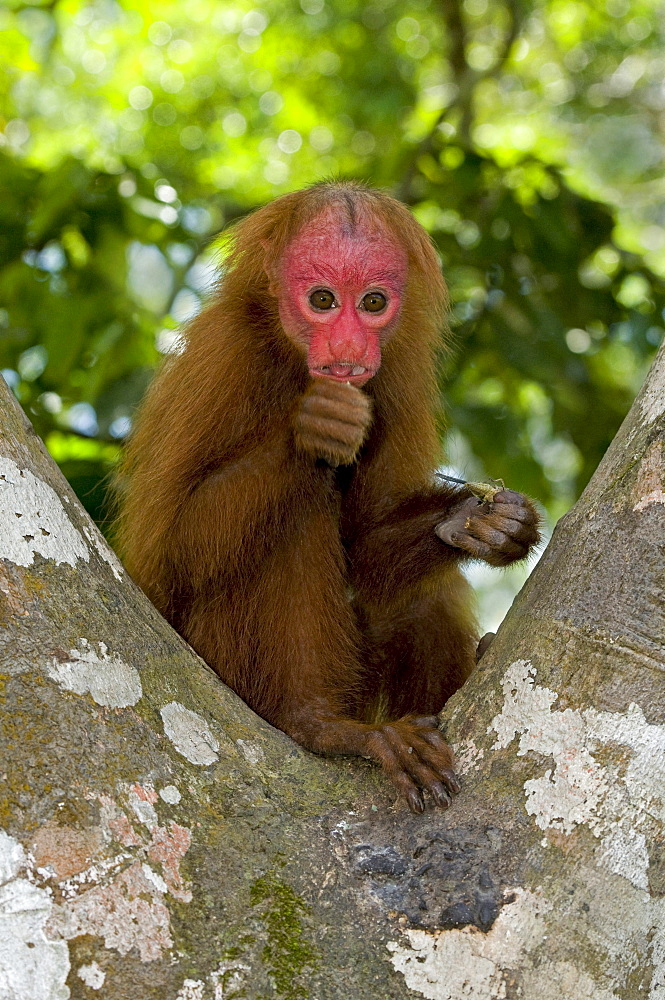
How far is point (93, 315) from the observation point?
13.8 feet

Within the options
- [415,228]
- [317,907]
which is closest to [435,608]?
[415,228]

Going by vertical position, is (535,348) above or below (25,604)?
above

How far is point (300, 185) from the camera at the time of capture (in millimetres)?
6508

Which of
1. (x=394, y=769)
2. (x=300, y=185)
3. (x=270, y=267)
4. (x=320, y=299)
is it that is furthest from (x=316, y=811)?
(x=300, y=185)

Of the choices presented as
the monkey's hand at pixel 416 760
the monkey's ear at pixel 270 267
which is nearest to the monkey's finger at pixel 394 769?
the monkey's hand at pixel 416 760

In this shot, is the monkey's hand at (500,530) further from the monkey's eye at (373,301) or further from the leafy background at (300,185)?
the leafy background at (300,185)

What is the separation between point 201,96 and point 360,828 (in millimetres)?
9505

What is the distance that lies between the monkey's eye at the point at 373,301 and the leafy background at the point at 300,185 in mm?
727

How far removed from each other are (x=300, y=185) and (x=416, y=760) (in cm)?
498

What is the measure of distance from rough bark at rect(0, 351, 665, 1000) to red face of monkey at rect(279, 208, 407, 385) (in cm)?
134

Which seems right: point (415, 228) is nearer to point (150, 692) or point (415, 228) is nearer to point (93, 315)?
point (93, 315)

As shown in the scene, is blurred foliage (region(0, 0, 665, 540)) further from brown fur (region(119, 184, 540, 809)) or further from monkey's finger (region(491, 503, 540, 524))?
monkey's finger (region(491, 503, 540, 524))

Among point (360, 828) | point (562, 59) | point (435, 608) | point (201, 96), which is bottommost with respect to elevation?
point (360, 828)

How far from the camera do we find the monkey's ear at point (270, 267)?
360 centimetres
